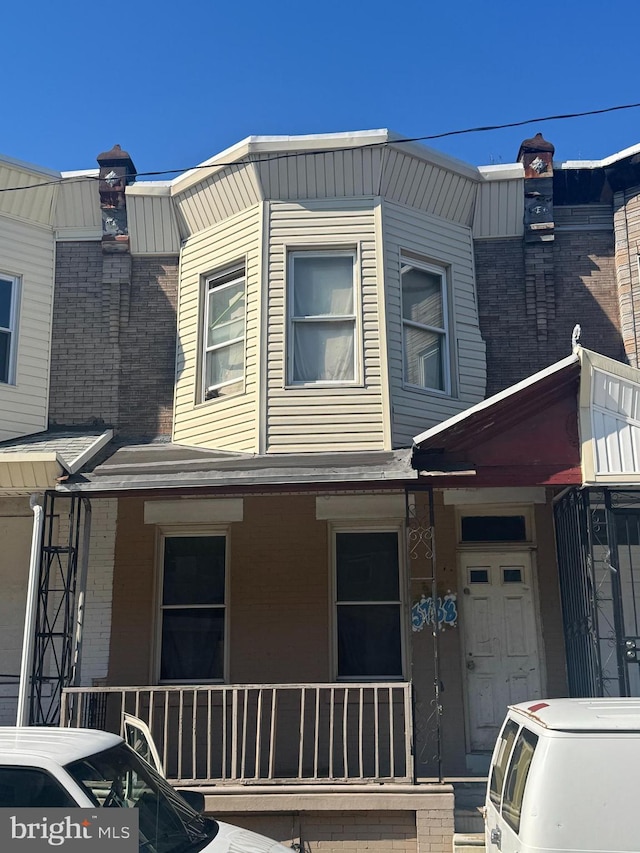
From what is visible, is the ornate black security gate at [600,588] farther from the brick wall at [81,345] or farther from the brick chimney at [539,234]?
the brick wall at [81,345]

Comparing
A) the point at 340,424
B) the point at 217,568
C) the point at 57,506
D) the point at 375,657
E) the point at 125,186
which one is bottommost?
the point at 375,657

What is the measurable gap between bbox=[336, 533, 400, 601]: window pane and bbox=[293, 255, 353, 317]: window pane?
252 cm

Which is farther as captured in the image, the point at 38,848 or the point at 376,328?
the point at 376,328

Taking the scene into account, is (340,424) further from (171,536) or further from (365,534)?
(171,536)

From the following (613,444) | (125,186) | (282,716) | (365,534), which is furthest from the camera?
(125,186)

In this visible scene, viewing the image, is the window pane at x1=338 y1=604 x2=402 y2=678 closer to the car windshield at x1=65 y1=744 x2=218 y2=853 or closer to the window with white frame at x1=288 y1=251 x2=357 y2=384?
the window with white frame at x1=288 y1=251 x2=357 y2=384

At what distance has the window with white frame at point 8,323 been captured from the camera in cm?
978

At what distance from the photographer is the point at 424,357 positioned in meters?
9.52

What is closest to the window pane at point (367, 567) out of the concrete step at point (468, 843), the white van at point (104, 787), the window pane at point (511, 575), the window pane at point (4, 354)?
the window pane at point (511, 575)

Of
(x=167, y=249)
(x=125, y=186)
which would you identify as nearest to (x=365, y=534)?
(x=167, y=249)

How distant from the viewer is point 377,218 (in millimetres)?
9344

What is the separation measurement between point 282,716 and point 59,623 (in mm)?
2601

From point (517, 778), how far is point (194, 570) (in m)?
5.64

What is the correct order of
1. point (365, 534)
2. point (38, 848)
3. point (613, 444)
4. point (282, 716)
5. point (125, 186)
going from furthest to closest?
point (125, 186), point (365, 534), point (282, 716), point (613, 444), point (38, 848)
